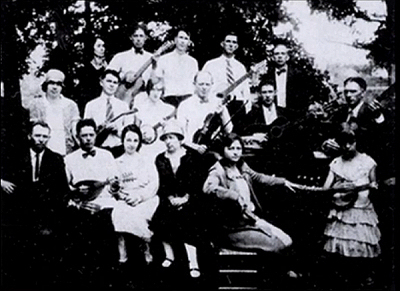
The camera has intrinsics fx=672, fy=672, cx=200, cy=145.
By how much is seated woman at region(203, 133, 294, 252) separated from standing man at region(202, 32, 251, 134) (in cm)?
19

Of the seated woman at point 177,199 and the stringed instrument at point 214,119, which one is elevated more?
the stringed instrument at point 214,119

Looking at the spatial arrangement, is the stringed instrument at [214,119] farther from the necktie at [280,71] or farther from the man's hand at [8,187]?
the man's hand at [8,187]

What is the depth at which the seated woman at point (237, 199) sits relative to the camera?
500cm

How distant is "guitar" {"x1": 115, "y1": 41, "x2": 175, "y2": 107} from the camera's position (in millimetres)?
5055

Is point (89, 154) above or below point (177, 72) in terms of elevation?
below

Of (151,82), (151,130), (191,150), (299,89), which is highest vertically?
(151,82)

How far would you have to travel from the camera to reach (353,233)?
5.01 m

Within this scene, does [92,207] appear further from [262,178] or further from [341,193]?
[341,193]

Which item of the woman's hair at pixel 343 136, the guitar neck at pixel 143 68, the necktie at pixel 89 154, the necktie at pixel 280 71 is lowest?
the necktie at pixel 89 154

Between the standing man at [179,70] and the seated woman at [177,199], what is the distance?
20 cm

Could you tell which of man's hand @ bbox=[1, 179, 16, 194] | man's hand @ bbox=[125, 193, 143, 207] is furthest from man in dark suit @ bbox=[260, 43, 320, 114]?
man's hand @ bbox=[1, 179, 16, 194]

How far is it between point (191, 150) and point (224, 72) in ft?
2.08

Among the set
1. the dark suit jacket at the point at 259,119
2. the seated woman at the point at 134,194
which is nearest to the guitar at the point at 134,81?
the seated woman at the point at 134,194

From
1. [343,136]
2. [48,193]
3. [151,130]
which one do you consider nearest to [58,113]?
[48,193]
